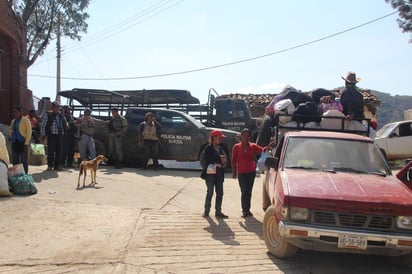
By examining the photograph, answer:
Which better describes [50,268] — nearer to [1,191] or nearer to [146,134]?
[1,191]

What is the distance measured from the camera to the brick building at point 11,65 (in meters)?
16.1

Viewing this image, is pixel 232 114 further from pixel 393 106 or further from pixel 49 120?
pixel 393 106

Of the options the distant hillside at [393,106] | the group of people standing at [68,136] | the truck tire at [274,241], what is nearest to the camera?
the truck tire at [274,241]

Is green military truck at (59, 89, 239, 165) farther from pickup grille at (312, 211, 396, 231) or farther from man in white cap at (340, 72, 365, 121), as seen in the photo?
pickup grille at (312, 211, 396, 231)

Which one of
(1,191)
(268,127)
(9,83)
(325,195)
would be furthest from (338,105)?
(9,83)

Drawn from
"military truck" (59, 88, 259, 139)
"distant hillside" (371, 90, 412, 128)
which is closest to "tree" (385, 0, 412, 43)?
"military truck" (59, 88, 259, 139)

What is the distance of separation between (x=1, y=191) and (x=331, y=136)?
5.76m

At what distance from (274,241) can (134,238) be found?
1.97m

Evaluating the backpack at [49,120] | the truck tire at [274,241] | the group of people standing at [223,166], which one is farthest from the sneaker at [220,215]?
the backpack at [49,120]

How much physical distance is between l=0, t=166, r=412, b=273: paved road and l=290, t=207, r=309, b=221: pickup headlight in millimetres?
699

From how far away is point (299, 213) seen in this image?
5336 mm

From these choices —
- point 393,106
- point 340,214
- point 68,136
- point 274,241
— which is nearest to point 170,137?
point 68,136

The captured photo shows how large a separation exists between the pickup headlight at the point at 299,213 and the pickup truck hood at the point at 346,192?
0.06 metres

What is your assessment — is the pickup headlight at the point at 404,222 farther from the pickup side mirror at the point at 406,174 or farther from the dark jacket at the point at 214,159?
the dark jacket at the point at 214,159
